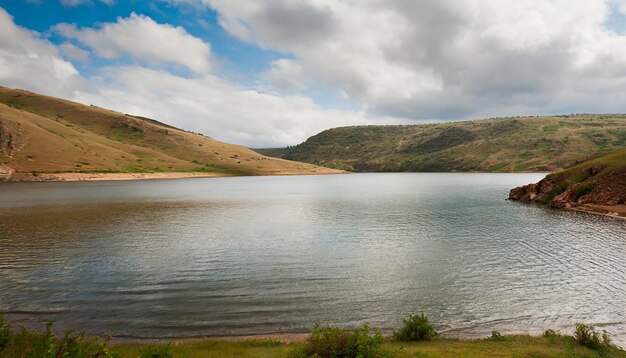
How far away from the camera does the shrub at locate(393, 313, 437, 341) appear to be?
51.2ft

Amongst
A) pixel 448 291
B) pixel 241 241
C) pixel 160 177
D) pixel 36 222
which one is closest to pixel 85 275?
pixel 241 241

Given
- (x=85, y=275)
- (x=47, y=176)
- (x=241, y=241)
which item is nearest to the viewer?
(x=85, y=275)

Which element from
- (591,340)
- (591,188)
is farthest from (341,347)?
(591,188)

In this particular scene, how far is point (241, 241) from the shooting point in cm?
3762

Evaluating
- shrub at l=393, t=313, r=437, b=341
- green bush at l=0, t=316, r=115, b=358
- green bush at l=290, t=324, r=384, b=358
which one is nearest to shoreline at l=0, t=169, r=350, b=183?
green bush at l=0, t=316, r=115, b=358

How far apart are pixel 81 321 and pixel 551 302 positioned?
1010 inches

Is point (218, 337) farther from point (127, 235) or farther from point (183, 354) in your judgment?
point (127, 235)

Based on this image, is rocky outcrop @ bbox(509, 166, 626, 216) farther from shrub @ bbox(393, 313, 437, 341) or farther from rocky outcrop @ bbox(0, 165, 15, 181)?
rocky outcrop @ bbox(0, 165, 15, 181)

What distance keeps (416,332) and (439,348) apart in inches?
57.2

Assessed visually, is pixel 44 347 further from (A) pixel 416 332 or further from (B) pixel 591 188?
(B) pixel 591 188

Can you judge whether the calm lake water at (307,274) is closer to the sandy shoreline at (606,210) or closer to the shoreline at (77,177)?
the sandy shoreline at (606,210)

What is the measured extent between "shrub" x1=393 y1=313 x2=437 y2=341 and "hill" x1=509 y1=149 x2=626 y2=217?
179 feet

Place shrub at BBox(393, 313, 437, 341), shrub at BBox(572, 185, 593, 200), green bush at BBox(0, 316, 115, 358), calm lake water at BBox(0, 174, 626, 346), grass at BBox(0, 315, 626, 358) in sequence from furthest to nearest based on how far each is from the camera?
shrub at BBox(572, 185, 593, 200), calm lake water at BBox(0, 174, 626, 346), shrub at BBox(393, 313, 437, 341), grass at BBox(0, 315, 626, 358), green bush at BBox(0, 316, 115, 358)

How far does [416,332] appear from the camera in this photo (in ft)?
51.6
